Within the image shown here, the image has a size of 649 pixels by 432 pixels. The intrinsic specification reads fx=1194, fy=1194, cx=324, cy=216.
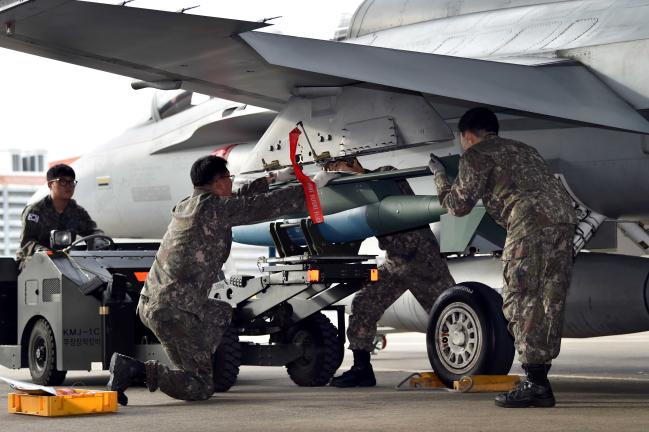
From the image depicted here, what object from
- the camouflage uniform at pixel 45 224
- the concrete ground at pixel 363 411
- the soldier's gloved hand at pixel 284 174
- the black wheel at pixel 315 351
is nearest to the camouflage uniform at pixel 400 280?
the black wheel at pixel 315 351

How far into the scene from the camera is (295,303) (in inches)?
392

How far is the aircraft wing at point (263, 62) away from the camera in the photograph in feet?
27.4

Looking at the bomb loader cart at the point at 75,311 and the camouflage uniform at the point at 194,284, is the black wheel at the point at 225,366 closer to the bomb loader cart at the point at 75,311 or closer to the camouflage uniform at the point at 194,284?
the bomb loader cart at the point at 75,311

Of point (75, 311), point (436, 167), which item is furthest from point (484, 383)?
point (75, 311)

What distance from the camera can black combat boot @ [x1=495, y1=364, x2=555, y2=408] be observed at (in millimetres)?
7586

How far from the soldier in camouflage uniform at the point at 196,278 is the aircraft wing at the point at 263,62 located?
0.94m

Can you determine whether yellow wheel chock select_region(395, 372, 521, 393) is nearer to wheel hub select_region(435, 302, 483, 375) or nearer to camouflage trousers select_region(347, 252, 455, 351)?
wheel hub select_region(435, 302, 483, 375)

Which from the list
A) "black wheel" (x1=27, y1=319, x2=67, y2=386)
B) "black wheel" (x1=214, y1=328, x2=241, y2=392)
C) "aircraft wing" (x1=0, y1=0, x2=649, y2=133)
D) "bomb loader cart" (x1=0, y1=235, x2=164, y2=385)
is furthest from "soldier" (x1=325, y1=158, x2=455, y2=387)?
"black wheel" (x1=27, y1=319, x2=67, y2=386)

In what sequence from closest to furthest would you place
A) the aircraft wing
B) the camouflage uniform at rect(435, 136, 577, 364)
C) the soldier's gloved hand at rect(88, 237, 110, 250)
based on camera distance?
the camouflage uniform at rect(435, 136, 577, 364), the aircraft wing, the soldier's gloved hand at rect(88, 237, 110, 250)

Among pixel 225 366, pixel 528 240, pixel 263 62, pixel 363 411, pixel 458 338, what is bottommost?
pixel 363 411

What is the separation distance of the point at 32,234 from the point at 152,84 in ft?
7.66

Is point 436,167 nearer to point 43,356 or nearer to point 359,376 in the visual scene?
point 359,376

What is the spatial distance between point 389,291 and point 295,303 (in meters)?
0.80

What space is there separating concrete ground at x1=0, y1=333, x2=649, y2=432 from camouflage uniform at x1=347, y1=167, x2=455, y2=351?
0.55 meters
